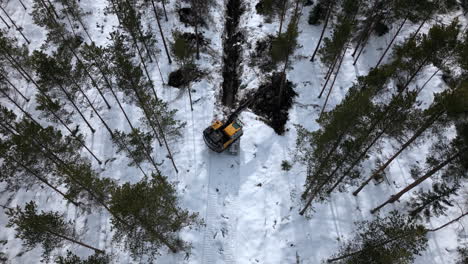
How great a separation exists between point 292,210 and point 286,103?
469 inches

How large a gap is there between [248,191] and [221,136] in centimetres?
570

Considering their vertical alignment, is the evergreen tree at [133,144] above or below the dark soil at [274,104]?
below

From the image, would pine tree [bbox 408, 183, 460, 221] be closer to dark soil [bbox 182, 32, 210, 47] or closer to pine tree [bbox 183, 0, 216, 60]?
dark soil [bbox 182, 32, 210, 47]

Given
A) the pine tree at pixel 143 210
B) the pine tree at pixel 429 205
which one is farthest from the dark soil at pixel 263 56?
the pine tree at pixel 429 205

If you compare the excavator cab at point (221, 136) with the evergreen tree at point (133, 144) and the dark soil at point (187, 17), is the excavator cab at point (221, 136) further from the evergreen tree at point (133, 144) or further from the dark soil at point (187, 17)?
the dark soil at point (187, 17)

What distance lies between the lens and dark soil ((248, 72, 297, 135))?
27891mm

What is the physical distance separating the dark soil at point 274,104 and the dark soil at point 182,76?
6.97 m

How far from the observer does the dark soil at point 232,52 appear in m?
31.6

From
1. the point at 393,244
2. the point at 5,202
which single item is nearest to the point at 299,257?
the point at 393,244

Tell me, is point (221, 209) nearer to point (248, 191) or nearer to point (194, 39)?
point (248, 191)

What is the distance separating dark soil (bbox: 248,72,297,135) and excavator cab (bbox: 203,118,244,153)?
4.67m

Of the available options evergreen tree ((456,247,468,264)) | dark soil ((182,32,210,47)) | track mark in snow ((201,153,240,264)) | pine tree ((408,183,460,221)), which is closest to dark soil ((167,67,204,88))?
dark soil ((182,32,210,47))

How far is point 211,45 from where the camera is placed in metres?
34.8

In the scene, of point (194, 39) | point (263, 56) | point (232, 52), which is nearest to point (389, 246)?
point (263, 56)
